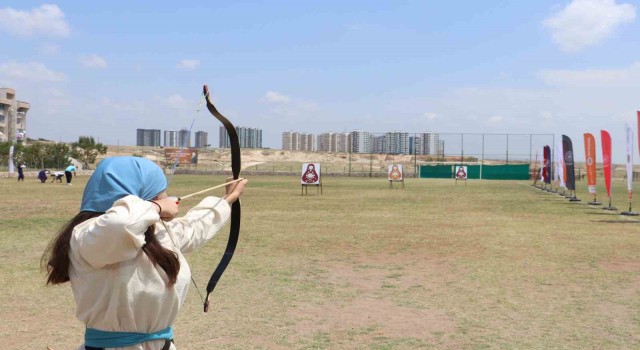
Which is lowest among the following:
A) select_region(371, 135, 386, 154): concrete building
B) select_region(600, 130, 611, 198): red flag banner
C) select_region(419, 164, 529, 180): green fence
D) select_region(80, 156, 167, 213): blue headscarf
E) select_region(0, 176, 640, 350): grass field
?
select_region(0, 176, 640, 350): grass field

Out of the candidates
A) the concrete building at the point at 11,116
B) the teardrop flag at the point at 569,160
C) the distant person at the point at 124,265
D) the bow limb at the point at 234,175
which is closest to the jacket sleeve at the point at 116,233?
the distant person at the point at 124,265

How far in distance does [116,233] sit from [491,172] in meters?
69.1

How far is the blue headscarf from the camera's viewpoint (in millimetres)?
2090

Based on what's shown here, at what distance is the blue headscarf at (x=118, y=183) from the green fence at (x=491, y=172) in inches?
2646

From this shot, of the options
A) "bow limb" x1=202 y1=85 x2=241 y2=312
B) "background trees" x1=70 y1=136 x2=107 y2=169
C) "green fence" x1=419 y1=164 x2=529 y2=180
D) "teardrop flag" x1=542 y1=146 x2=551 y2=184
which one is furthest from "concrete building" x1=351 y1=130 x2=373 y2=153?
"bow limb" x1=202 y1=85 x2=241 y2=312

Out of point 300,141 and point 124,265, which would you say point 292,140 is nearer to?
point 300,141

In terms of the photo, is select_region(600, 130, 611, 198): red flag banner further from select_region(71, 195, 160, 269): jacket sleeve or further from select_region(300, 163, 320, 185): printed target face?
select_region(71, 195, 160, 269): jacket sleeve

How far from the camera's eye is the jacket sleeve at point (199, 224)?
2430 millimetres

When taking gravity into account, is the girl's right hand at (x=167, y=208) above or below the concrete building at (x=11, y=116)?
below

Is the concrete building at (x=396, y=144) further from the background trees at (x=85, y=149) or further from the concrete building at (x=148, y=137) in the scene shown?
the concrete building at (x=148, y=137)

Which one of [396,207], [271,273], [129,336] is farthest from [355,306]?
[396,207]

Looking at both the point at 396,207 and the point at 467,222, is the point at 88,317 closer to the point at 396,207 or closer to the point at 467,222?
the point at 467,222

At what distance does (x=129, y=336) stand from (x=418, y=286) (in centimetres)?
642

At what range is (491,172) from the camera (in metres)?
68.3
